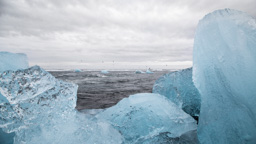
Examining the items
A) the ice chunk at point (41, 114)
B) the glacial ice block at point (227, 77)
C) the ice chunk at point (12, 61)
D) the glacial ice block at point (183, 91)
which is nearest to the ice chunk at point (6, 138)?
the ice chunk at point (41, 114)

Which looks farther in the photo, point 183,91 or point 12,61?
point 183,91

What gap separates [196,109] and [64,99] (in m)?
3.61

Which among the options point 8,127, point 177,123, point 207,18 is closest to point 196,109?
point 177,123

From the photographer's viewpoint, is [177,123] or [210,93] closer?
[210,93]

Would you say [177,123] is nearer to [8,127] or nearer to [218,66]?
[218,66]

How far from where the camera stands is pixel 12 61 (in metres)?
4.01

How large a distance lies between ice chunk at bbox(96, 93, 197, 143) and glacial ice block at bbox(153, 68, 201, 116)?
4.36 ft

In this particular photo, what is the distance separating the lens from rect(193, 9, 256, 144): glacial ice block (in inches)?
79.2

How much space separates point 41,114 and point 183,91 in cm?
378

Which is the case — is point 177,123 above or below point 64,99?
below

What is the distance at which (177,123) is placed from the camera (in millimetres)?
2871

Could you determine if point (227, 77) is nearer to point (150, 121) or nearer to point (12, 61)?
point (150, 121)

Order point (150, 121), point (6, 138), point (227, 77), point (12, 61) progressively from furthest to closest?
point (12, 61), point (150, 121), point (6, 138), point (227, 77)

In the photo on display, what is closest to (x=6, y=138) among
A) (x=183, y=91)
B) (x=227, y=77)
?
(x=227, y=77)
